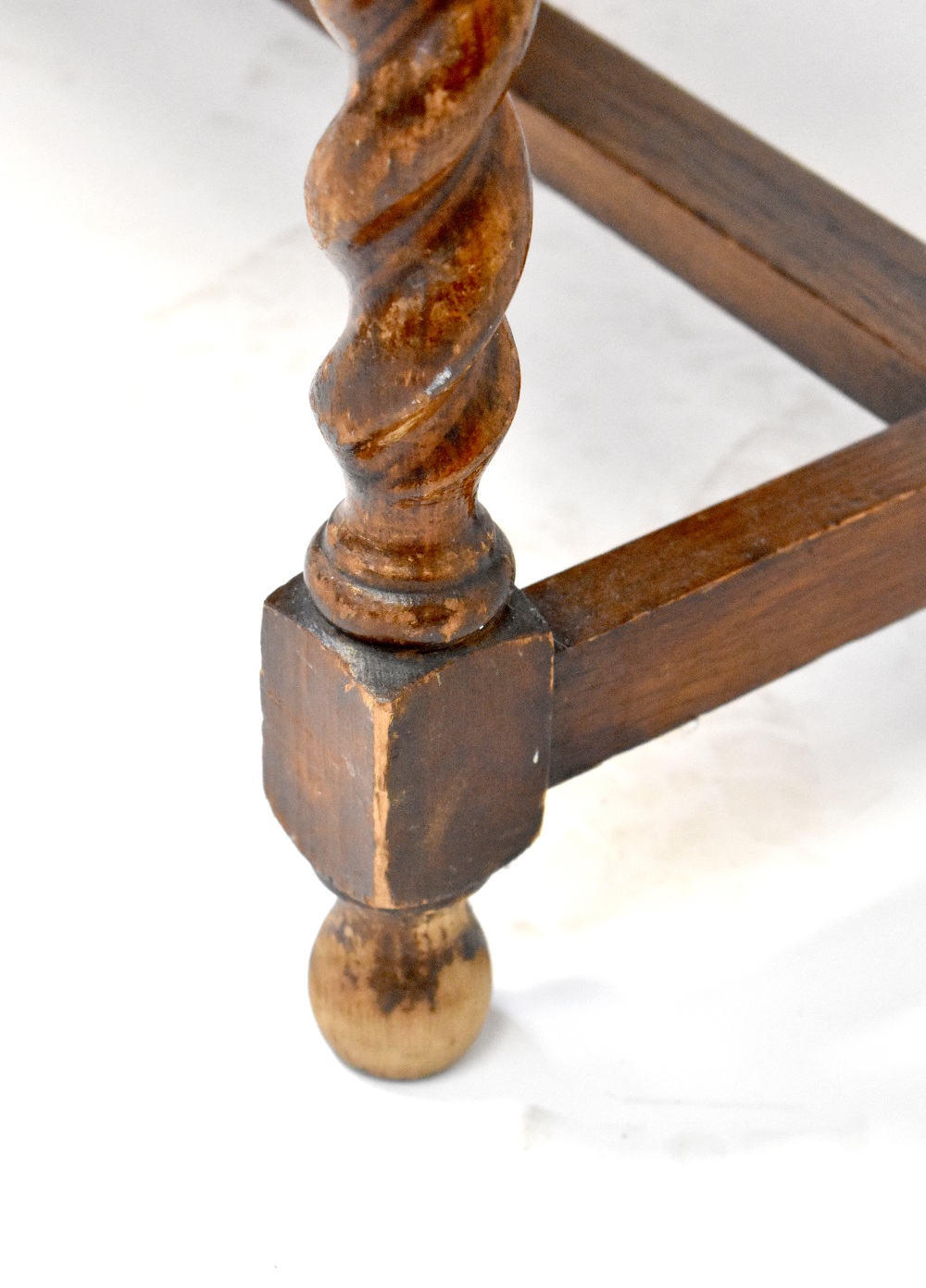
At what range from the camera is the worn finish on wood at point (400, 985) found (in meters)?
0.80

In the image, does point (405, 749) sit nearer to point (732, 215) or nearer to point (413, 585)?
point (413, 585)

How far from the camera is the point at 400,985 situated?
799 mm

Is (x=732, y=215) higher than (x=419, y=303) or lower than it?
lower

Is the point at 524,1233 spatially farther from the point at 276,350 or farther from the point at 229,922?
the point at 276,350

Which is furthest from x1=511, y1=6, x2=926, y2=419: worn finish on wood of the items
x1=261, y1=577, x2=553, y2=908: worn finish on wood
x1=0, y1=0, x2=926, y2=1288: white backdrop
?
x1=261, y1=577, x2=553, y2=908: worn finish on wood

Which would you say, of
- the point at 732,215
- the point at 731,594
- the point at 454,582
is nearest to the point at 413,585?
the point at 454,582

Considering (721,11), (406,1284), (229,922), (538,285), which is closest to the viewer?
(406,1284)

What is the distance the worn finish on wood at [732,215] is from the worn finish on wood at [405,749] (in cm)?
32

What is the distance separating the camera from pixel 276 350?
1.20 meters

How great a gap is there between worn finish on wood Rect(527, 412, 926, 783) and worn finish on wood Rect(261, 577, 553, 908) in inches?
1.1

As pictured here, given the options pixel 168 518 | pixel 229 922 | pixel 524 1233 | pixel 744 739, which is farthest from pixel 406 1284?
pixel 168 518

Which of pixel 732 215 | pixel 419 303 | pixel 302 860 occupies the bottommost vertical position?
pixel 302 860

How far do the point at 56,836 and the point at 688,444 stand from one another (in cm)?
43

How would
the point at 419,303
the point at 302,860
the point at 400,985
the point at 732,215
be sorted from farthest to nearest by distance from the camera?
the point at 732,215 → the point at 302,860 → the point at 400,985 → the point at 419,303
